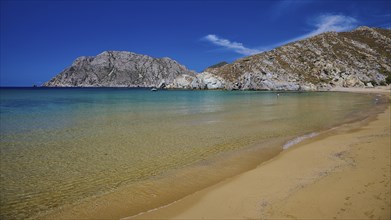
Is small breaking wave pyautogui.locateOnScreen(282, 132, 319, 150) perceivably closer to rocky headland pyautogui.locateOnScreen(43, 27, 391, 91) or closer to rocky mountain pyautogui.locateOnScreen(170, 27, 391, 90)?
rocky headland pyautogui.locateOnScreen(43, 27, 391, 91)

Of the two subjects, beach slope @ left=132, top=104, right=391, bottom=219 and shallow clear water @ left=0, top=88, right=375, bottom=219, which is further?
shallow clear water @ left=0, top=88, right=375, bottom=219

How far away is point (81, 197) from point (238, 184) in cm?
509

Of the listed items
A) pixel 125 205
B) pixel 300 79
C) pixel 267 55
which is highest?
pixel 267 55

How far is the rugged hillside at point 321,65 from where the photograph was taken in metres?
124

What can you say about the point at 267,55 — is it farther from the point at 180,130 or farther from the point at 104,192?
the point at 104,192

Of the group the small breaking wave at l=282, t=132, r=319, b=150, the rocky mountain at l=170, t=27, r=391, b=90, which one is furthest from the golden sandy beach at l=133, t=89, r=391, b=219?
the rocky mountain at l=170, t=27, r=391, b=90

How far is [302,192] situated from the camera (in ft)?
26.0

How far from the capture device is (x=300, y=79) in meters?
128

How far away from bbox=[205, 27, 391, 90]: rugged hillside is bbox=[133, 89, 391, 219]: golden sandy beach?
379ft

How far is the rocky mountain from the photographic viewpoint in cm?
12362

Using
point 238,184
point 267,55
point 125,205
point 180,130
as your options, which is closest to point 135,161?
point 125,205

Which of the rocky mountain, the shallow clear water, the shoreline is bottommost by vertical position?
the shoreline

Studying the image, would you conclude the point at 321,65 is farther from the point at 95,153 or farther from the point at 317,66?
the point at 95,153

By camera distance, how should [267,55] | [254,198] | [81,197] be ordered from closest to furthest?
[254,198] < [81,197] < [267,55]
